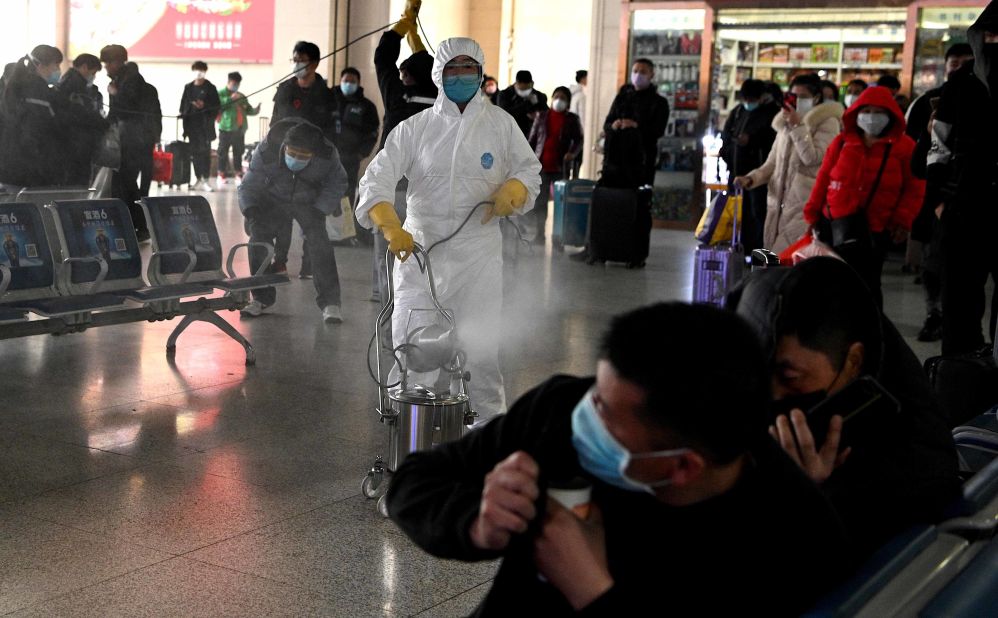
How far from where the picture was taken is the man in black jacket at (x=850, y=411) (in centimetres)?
198

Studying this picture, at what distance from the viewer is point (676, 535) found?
1496 mm

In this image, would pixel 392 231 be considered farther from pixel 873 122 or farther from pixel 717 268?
pixel 717 268

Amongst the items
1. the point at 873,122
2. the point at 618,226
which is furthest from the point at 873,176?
the point at 618,226

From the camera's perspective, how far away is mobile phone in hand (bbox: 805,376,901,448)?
1.98 m

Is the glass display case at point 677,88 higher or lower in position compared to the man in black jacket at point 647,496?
higher

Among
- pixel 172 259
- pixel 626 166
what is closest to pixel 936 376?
pixel 172 259

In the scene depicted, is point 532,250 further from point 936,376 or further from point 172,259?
point 936,376

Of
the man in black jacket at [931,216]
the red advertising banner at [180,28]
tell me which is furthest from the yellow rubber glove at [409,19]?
the red advertising banner at [180,28]

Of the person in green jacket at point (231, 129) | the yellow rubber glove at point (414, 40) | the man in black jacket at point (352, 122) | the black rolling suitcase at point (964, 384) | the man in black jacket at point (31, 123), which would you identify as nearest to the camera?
the black rolling suitcase at point (964, 384)

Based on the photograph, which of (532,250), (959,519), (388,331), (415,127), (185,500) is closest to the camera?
(959,519)

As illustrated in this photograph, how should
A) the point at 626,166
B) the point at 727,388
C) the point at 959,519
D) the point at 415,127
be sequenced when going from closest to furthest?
the point at 727,388 < the point at 959,519 < the point at 415,127 < the point at 626,166

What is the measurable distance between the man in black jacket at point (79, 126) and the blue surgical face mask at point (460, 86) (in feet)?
23.0

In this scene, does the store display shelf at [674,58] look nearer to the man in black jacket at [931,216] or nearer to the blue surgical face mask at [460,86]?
the man in black jacket at [931,216]

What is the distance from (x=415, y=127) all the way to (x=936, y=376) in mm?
2611
